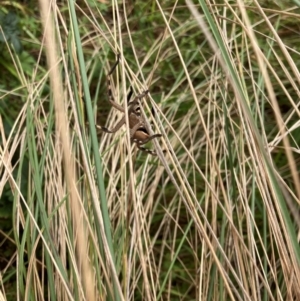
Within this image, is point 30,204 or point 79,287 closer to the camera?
point 79,287

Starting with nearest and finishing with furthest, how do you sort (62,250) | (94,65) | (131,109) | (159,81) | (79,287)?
(79,287)
(131,109)
(62,250)
(94,65)
(159,81)

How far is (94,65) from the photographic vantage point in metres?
1.56

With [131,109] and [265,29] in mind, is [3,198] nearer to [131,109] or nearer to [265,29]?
[131,109]

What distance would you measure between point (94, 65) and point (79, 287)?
2.62 ft

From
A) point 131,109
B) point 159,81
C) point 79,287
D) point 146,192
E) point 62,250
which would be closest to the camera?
point 79,287

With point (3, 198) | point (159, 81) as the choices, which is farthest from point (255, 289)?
point (159, 81)

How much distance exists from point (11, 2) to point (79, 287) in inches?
39.5

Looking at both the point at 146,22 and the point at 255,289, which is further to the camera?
the point at 146,22

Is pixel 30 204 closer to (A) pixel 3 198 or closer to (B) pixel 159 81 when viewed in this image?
(A) pixel 3 198

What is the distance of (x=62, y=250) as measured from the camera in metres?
1.19

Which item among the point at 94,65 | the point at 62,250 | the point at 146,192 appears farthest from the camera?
the point at 94,65

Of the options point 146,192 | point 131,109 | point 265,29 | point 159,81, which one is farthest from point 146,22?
point 131,109

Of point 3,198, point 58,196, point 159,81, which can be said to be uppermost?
point 159,81

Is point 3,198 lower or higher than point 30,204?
lower
